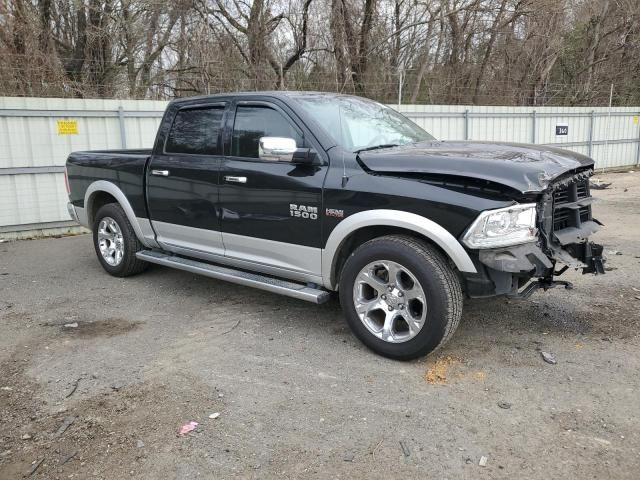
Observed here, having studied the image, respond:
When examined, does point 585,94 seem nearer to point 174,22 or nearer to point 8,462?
point 174,22

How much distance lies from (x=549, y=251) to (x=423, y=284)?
85cm

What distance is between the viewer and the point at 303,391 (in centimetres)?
356

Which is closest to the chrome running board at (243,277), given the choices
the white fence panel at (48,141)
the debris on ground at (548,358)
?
the debris on ground at (548,358)

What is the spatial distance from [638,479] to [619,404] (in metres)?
0.75

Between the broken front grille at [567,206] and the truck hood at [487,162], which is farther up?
the truck hood at [487,162]

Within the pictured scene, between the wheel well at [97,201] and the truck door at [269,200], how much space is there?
7.11ft

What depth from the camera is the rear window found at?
16.5 ft

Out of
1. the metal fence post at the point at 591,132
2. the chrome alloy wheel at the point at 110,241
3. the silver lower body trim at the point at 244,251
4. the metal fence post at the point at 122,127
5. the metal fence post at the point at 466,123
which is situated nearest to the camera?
the silver lower body trim at the point at 244,251

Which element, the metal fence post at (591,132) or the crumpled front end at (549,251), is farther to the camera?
the metal fence post at (591,132)

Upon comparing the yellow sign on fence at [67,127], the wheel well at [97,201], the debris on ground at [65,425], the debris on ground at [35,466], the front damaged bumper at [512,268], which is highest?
the yellow sign on fence at [67,127]

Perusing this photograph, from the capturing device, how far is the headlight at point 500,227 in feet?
11.3

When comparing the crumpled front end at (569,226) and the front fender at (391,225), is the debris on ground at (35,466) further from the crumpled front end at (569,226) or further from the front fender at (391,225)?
the crumpled front end at (569,226)

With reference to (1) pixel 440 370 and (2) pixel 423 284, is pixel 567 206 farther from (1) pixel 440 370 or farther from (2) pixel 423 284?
(1) pixel 440 370

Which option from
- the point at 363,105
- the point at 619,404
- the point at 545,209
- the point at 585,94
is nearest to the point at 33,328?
the point at 363,105
